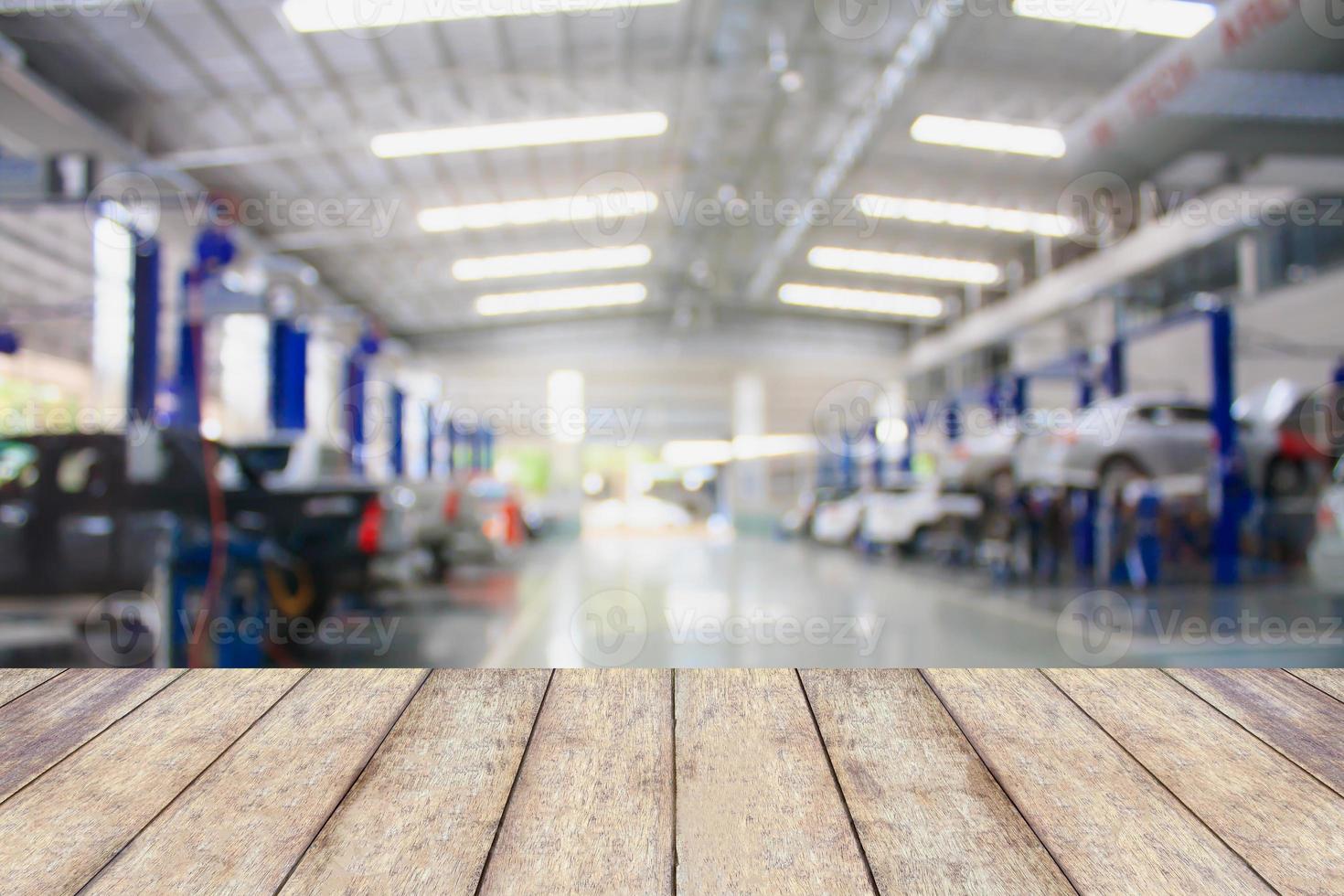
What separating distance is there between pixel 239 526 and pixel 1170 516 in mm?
Result: 7131

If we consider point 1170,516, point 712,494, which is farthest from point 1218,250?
point 712,494

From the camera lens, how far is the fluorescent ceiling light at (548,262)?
10445 millimetres

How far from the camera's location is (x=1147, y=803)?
3.74ft

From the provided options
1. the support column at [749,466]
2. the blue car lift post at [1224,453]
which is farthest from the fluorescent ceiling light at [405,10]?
the support column at [749,466]

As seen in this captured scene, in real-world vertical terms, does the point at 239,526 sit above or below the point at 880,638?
above

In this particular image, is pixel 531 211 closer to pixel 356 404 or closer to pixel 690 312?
pixel 356 404

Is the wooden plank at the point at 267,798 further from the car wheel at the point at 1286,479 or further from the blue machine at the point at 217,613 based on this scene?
the car wheel at the point at 1286,479

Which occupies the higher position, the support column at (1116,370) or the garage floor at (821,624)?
the support column at (1116,370)

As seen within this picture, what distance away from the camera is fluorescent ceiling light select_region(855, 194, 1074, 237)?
8.71 m

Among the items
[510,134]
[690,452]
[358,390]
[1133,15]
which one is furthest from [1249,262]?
[358,390]

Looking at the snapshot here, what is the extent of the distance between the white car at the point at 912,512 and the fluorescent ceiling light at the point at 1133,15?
4234 millimetres

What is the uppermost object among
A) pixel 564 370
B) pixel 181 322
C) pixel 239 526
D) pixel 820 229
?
pixel 820 229

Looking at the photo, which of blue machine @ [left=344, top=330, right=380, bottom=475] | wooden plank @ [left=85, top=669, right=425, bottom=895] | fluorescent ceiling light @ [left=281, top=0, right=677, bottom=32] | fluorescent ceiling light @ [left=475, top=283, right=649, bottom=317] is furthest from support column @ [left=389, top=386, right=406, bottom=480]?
wooden plank @ [left=85, top=669, right=425, bottom=895]

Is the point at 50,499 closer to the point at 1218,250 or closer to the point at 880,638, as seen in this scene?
the point at 880,638
